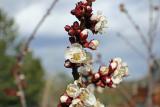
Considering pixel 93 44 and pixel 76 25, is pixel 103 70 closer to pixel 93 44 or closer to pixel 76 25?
pixel 93 44

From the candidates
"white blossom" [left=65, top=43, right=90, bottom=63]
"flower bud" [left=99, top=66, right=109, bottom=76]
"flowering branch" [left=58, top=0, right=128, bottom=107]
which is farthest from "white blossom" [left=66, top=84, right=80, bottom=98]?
"flower bud" [left=99, top=66, right=109, bottom=76]

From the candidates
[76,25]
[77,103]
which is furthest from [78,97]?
[76,25]

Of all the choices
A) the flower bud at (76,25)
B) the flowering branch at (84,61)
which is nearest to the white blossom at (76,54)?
the flowering branch at (84,61)

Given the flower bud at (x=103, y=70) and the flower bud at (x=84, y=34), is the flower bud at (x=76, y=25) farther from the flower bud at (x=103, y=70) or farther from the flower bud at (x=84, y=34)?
the flower bud at (x=103, y=70)

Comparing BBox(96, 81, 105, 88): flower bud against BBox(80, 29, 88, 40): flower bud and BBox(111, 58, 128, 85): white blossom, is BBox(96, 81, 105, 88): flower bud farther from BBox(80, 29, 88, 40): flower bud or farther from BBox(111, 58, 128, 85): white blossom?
BBox(80, 29, 88, 40): flower bud

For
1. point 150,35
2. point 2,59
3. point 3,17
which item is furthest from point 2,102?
point 150,35

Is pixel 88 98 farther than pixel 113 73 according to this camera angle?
No

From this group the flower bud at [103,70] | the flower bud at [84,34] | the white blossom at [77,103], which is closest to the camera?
the white blossom at [77,103]

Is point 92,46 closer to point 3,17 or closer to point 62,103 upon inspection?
point 62,103

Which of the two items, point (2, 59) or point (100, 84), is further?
point (2, 59)
